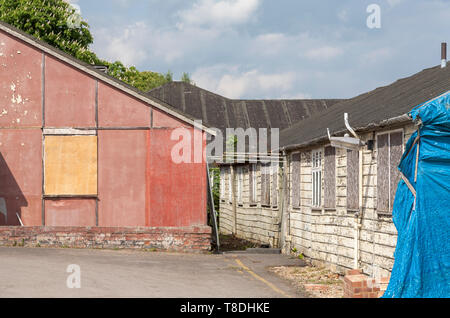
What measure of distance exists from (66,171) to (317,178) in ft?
23.9

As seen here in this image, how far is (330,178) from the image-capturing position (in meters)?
15.8

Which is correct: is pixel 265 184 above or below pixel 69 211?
above

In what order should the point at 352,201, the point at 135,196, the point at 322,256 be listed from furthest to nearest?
the point at 135,196
the point at 322,256
the point at 352,201

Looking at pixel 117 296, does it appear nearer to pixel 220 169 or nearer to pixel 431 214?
pixel 431 214

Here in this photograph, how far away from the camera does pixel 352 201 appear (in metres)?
14.3

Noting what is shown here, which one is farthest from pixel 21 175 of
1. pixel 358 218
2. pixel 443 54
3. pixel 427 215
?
pixel 427 215

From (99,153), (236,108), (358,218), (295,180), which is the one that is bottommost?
(358,218)

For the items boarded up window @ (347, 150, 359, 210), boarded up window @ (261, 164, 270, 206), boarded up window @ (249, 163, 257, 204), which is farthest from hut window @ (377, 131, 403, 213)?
boarded up window @ (249, 163, 257, 204)

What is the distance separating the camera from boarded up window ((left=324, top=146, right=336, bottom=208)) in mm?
15594

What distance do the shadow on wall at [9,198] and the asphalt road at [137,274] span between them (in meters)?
1.94

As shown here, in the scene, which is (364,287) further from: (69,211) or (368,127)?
(69,211)

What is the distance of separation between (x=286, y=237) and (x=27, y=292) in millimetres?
10992
